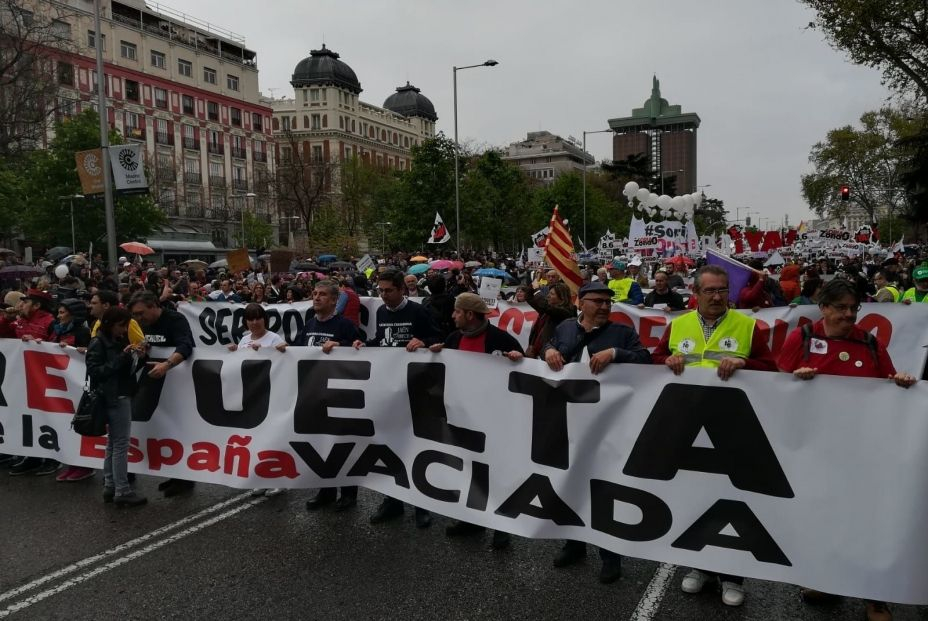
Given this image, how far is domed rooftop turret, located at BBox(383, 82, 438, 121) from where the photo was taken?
110 meters

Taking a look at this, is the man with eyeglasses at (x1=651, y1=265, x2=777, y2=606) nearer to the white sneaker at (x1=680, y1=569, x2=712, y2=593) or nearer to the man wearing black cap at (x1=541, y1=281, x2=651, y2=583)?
the white sneaker at (x1=680, y1=569, x2=712, y2=593)

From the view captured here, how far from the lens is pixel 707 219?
141500 millimetres

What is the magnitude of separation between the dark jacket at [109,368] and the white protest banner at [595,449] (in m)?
0.26

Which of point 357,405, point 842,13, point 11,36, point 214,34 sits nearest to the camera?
point 357,405

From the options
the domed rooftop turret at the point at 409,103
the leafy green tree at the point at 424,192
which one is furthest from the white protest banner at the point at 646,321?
the domed rooftop turret at the point at 409,103

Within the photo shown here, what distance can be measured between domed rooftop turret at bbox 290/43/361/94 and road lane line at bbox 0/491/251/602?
86822mm

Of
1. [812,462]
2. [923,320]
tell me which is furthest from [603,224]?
[812,462]

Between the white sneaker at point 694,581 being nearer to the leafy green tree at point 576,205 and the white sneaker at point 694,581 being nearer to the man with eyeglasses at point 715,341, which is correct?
the man with eyeglasses at point 715,341

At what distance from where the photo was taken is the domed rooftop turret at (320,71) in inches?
3421

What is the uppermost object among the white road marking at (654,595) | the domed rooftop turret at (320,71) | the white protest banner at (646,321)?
the domed rooftop turret at (320,71)

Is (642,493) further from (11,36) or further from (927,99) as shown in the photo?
(11,36)

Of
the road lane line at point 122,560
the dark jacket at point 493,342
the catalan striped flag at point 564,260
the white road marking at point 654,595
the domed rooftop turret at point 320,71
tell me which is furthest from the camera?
the domed rooftop turret at point 320,71

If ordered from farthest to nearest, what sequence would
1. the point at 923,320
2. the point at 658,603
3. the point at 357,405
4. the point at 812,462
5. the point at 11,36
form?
1. the point at 11,36
2. the point at 923,320
3. the point at 357,405
4. the point at 658,603
5. the point at 812,462

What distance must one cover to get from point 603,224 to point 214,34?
39574 mm
